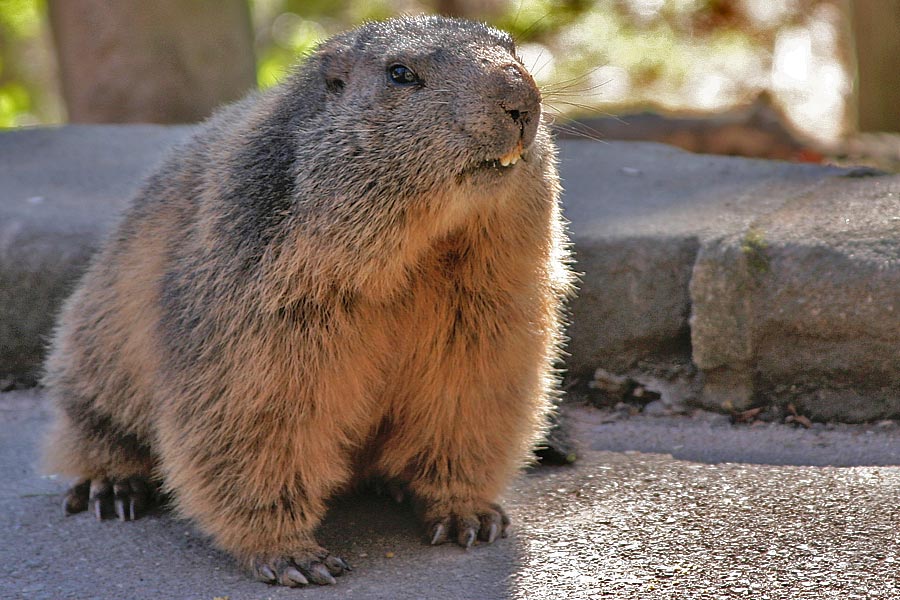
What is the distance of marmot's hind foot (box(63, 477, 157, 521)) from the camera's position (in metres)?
4.78

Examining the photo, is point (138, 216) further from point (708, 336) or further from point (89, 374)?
point (708, 336)

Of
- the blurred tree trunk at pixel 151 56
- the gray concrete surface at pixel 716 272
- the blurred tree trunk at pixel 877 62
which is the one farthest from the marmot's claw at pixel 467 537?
the blurred tree trunk at pixel 877 62

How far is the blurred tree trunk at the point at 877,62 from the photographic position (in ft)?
38.6

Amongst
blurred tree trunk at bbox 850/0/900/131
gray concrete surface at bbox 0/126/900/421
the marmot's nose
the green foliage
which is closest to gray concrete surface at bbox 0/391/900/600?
gray concrete surface at bbox 0/126/900/421

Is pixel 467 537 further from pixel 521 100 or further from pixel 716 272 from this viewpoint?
pixel 716 272

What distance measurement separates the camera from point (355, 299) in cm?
395

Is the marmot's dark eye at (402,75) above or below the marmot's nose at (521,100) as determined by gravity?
above

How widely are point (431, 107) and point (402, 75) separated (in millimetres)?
219

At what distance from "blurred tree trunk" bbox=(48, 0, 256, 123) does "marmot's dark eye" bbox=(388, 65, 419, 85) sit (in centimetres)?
666

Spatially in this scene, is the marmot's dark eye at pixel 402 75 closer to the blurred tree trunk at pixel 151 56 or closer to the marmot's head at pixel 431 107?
the marmot's head at pixel 431 107

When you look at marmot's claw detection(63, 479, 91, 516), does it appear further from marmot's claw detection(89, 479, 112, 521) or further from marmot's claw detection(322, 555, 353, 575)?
marmot's claw detection(322, 555, 353, 575)

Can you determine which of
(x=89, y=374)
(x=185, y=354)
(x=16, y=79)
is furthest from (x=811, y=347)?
(x=16, y=79)

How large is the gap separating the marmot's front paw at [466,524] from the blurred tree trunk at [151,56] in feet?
21.9

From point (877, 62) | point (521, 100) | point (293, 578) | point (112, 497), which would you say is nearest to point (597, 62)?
point (877, 62)
